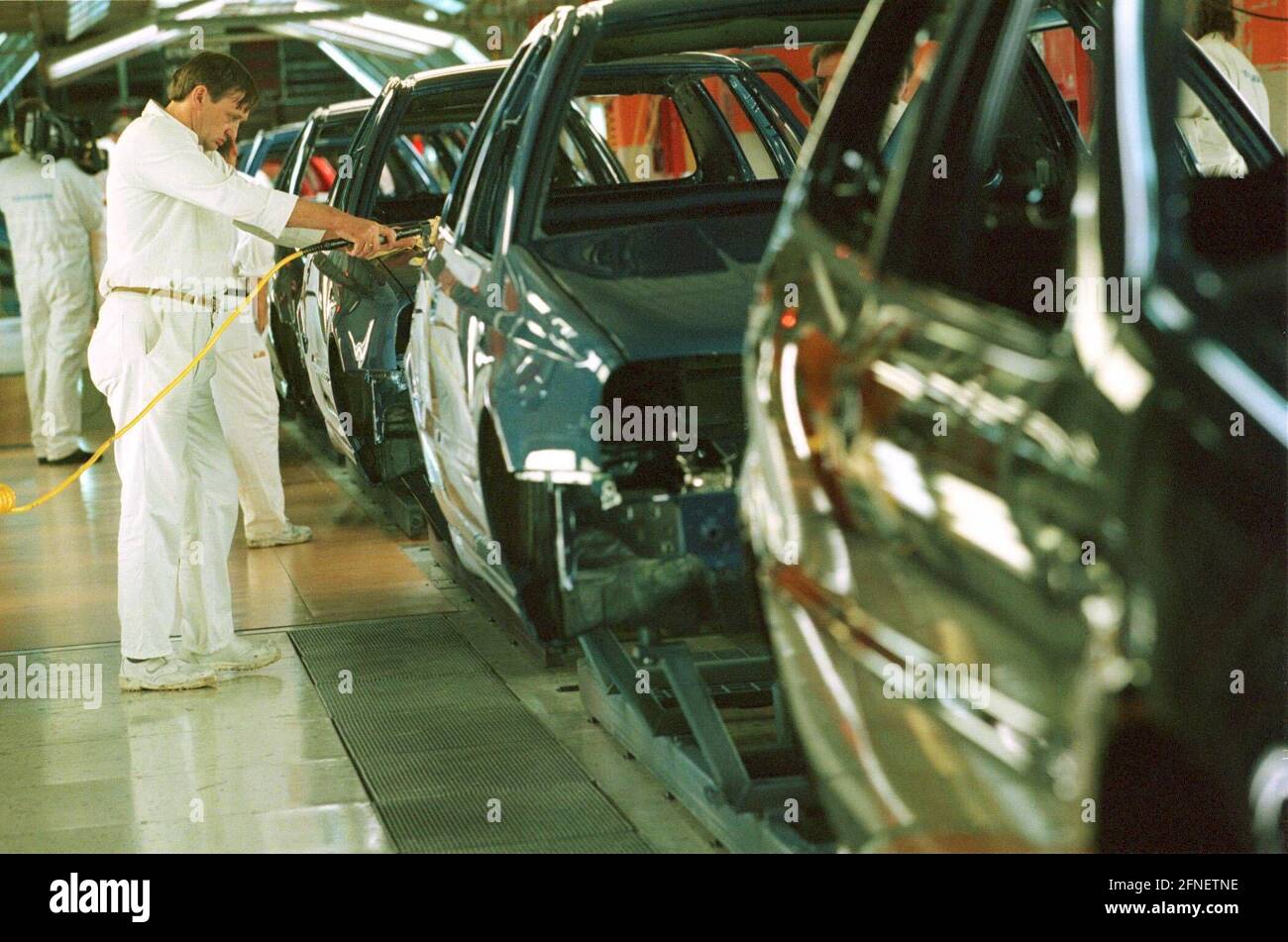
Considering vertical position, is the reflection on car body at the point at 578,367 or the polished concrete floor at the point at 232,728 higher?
the reflection on car body at the point at 578,367

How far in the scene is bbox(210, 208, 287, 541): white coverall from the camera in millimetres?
7863

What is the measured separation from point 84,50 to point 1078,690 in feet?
87.0

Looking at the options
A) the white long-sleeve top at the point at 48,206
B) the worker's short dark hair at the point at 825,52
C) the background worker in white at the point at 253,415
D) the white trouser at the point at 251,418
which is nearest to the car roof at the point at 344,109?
the background worker in white at the point at 253,415

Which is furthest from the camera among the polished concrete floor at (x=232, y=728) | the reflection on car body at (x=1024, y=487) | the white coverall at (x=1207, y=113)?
the white coverall at (x=1207, y=113)

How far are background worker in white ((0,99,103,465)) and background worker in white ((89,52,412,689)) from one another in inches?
240

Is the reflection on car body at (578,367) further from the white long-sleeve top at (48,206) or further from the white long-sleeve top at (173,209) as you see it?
the white long-sleeve top at (48,206)

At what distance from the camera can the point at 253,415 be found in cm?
794

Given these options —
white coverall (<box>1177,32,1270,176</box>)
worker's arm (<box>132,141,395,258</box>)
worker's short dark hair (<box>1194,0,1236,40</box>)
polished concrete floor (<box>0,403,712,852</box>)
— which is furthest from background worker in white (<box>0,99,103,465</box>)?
white coverall (<box>1177,32,1270,176</box>)

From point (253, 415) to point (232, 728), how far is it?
2.97 m

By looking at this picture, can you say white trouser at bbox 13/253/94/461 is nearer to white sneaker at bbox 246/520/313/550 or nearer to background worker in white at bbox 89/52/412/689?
white sneaker at bbox 246/520/313/550

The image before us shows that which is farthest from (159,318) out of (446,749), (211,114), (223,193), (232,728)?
(446,749)

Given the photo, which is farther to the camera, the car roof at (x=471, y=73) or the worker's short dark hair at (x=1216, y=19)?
the car roof at (x=471, y=73)

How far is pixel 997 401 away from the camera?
2062 mm

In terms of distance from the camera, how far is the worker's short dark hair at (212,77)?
536 centimetres
